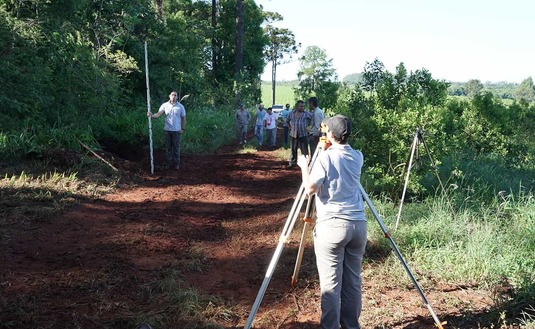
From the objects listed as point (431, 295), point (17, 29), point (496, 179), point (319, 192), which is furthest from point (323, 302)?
point (17, 29)

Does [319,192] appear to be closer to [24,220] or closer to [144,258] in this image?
[144,258]

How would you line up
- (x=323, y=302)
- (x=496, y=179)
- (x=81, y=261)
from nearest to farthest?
(x=323, y=302) → (x=81, y=261) → (x=496, y=179)

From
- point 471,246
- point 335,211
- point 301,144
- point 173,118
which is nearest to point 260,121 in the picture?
point 301,144

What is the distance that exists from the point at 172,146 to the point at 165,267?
6.11 m

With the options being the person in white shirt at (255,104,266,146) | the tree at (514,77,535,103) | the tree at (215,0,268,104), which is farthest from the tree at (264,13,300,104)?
the tree at (514,77,535,103)

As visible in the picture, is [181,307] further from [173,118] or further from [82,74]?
[82,74]

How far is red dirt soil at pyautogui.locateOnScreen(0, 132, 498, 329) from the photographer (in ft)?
13.3

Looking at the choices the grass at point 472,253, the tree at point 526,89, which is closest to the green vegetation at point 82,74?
the grass at point 472,253

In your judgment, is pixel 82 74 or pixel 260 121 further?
pixel 260 121

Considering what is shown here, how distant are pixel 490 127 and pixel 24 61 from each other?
12712 mm

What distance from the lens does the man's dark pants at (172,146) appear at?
33.6 ft

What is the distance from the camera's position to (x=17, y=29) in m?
9.98

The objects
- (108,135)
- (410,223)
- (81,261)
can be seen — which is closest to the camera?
(81,261)

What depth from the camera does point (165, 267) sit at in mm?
5109
